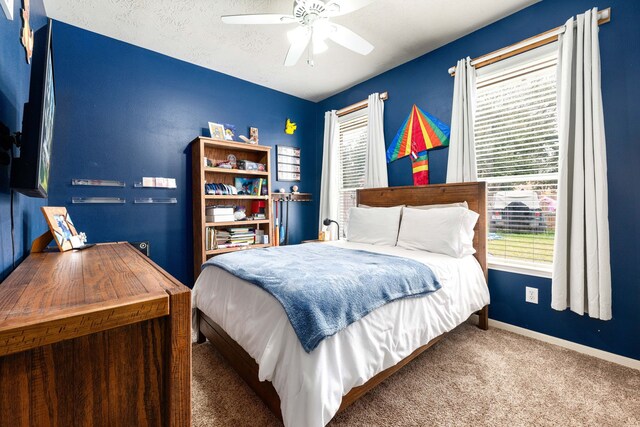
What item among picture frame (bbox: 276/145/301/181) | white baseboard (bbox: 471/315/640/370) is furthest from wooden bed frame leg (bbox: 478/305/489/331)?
picture frame (bbox: 276/145/301/181)

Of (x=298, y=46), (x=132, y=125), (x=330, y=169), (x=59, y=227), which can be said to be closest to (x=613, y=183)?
(x=298, y=46)

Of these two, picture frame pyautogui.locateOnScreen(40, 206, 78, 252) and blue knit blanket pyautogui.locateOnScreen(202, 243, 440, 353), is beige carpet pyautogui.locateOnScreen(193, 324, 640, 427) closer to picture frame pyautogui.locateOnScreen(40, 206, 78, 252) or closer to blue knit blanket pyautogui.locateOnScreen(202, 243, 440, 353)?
blue knit blanket pyautogui.locateOnScreen(202, 243, 440, 353)

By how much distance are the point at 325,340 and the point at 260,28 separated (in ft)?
8.80

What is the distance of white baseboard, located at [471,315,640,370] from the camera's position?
1.85m

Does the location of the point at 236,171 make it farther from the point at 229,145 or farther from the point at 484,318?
the point at 484,318

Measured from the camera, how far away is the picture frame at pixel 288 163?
156 inches

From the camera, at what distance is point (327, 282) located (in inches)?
54.2

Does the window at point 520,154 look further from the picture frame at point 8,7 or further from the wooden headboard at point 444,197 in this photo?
the picture frame at point 8,7

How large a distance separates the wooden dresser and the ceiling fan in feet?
6.17

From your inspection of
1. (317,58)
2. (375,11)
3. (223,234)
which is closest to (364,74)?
(317,58)

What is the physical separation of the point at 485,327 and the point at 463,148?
1621mm

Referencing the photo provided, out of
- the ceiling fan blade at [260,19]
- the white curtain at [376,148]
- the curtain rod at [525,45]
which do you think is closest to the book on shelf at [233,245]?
the white curtain at [376,148]

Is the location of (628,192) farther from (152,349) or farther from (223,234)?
Answer: (223,234)

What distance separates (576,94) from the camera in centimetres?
196
